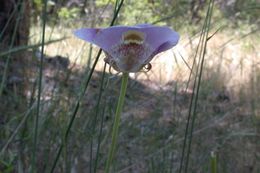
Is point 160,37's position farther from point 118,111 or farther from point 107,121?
point 107,121

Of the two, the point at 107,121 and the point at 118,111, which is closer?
the point at 118,111

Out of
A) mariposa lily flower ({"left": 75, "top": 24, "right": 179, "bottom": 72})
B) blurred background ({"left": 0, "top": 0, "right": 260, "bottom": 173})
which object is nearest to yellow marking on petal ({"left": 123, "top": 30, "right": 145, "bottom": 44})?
mariposa lily flower ({"left": 75, "top": 24, "right": 179, "bottom": 72})

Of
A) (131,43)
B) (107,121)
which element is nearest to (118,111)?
(131,43)

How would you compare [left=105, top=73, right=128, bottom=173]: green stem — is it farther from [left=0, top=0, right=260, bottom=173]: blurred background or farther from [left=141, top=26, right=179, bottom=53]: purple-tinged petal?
[left=0, top=0, right=260, bottom=173]: blurred background

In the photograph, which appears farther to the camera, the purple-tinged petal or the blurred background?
the blurred background

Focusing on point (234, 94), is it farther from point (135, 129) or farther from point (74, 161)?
point (74, 161)

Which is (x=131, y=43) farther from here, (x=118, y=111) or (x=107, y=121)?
(x=107, y=121)

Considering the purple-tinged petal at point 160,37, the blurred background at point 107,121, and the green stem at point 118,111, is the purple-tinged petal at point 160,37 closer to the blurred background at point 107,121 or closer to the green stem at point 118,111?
the green stem at point 118,111

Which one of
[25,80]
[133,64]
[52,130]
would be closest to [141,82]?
[25,80]
